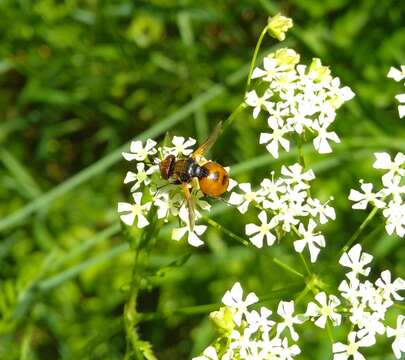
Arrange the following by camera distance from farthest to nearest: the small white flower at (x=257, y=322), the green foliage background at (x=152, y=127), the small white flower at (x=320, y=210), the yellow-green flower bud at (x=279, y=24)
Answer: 1. the green foliage background at (x=152, y=127)
2. the yellow-green flower bud at (x=279, y=24)
3. the small white flower at (x=320, y=210)
4. the small white flower at (x=257, y=322)

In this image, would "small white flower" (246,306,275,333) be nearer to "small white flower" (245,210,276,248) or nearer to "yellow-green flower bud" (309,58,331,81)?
"small white flower" (245,210,276,248)

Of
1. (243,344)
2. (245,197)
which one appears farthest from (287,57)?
(243,344)

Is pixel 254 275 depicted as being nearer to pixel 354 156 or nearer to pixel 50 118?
pixel 354 156

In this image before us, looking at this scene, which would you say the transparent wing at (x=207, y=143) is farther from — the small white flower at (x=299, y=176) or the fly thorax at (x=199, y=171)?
the small white flower at (x=299, y=176)

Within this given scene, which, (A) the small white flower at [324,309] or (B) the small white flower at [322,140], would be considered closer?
(A) the small white flower at [324,309]

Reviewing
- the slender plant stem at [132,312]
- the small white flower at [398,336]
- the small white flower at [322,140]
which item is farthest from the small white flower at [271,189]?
the small white flower at [398,336]

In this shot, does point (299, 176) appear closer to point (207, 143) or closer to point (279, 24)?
point (207, 143)

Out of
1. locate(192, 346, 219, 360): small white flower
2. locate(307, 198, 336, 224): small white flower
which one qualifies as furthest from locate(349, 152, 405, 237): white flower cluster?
locate(192, 346, 219, 360): small white flower
